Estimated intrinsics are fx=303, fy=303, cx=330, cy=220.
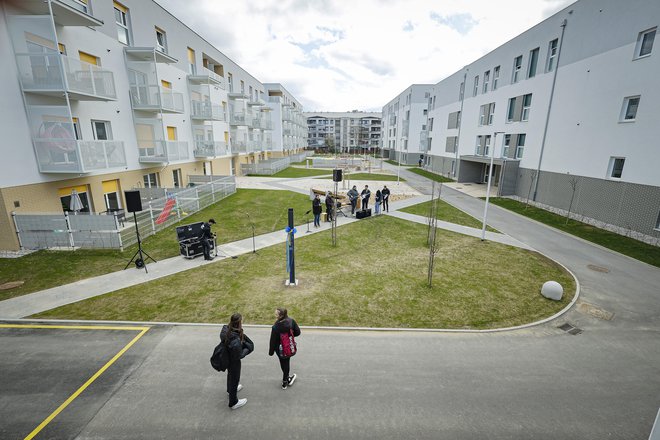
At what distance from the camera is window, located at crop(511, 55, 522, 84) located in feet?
81.6

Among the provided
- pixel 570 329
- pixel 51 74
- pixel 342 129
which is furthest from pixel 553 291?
pixel 342 129

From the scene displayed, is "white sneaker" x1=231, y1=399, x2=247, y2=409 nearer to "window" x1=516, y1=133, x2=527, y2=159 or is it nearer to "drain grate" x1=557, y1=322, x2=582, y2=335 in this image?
"drain grate" x1=557, y1=322, x2=582, y2=335

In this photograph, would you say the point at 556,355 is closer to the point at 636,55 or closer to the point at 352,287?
the point at 352,287

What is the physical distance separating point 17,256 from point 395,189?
26.0 metres

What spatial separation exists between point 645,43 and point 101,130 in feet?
91.6

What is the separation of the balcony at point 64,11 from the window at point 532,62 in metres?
27.6

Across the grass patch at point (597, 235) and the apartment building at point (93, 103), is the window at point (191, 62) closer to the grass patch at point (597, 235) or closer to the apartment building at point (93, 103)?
the apartment building at point (93, 103)

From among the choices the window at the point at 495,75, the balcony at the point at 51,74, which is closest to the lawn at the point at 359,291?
the balcony at the point at 51,74

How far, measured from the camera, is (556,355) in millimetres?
6387

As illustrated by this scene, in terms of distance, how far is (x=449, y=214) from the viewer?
19.3 meters

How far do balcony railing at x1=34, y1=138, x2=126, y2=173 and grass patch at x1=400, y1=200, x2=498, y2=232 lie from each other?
1717 centimetres

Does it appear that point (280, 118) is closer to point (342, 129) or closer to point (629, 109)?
point (629, 109)

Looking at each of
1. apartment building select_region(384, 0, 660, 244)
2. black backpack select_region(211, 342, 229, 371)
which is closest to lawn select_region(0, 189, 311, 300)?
black backpack select_region(211, 342, 229, 371)

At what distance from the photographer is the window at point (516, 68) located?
24878mm
